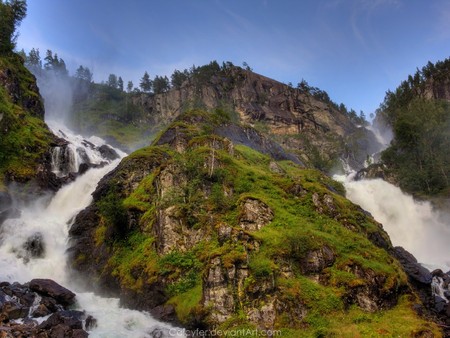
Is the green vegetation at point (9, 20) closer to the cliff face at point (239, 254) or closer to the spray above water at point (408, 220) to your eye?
the cliff face at point (239, 254)

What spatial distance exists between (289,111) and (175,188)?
90.1 meters

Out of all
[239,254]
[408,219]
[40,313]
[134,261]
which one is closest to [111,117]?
[408,219]

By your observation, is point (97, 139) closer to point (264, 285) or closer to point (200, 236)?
point (200, 236)

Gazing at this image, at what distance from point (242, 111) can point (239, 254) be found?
93174mm

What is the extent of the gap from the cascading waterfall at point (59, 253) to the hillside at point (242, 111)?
50155 millimetres

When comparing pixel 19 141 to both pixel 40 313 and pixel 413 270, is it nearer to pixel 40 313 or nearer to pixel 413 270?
pixel 40 313

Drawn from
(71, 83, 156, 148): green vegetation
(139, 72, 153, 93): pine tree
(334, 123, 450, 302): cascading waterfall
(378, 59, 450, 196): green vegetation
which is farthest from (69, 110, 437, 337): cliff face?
(139, 72, 153, 93): pine tree

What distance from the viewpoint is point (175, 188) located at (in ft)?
96.4

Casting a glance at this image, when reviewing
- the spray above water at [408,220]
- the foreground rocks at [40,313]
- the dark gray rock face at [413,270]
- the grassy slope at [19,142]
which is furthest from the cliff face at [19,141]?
the spray above water at [408,220]

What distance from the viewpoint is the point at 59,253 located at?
1258 inches

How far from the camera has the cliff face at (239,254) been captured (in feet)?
65.7

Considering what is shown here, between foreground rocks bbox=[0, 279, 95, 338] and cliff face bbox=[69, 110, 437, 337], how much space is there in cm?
422

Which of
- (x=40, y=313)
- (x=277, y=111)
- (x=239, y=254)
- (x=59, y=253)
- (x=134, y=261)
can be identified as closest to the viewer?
(x=40, y=313)

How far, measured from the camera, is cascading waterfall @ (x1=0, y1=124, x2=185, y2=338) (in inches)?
826
